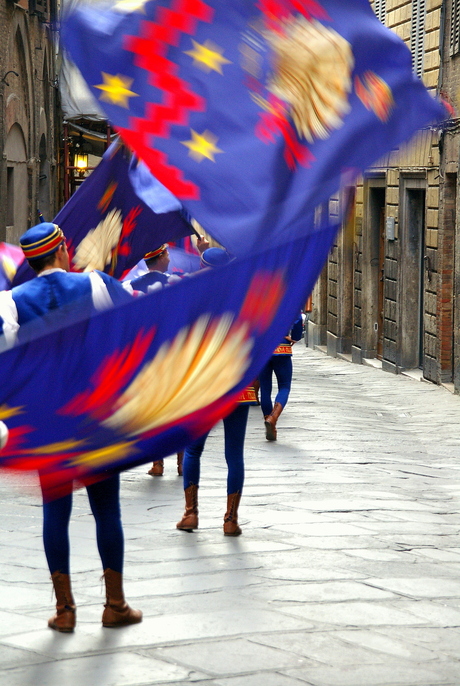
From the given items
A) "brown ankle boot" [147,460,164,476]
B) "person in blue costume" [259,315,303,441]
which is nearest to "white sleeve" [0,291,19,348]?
"brown ankle boot" [147,460,164,476]

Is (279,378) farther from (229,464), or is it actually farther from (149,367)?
(149,367)

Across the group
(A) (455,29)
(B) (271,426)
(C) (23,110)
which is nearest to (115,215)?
(B) (271,426)

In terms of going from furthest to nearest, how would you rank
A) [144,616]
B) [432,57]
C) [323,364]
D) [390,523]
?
1. [323,364]
2. [432,57]
3. [390,523]
4. [144,616]

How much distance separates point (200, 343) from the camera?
3.96 m

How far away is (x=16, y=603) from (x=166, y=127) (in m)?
2.12

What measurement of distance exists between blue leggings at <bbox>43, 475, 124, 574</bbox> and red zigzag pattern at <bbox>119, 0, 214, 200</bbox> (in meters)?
1.26

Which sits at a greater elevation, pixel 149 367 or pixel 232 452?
pixel 149 367

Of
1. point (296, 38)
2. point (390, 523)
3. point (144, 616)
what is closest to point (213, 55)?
point (296, 38)

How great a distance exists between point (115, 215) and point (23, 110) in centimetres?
1528

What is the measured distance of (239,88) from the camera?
14.8ft

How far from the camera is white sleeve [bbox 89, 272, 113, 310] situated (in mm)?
4473

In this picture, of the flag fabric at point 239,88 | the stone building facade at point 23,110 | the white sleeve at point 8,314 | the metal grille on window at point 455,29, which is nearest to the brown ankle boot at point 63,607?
the white sleeve at point 8,314

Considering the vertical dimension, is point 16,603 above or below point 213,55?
below

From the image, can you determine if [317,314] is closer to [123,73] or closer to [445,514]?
[445,514]
